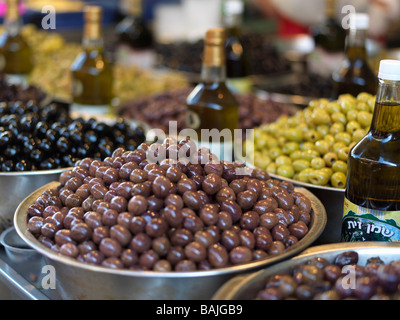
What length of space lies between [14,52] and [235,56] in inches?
39.8

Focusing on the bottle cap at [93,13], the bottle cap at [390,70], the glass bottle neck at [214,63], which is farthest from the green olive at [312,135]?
the bottle cap at [93,13]

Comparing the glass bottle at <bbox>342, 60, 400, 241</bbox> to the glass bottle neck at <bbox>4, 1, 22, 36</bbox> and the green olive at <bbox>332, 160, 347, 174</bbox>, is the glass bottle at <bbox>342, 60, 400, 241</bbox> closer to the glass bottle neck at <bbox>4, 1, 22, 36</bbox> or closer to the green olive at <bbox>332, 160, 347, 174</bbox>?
the green olive at <bbox>332, 160, 347, 174</bbox>

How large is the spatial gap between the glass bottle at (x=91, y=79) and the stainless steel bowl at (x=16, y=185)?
0.78m

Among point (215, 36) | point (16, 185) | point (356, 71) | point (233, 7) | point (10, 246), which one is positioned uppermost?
point (233, 7)

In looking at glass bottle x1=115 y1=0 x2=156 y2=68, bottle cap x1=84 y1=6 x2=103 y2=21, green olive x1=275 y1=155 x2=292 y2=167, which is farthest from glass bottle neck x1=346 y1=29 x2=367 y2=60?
glass bottle x1=115 y1=0 x2=156 y2=68

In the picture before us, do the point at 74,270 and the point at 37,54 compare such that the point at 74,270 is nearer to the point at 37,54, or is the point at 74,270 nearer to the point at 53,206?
the point at 53,206

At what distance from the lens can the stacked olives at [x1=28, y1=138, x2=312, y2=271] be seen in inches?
33.3

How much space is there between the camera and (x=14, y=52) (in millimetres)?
2354

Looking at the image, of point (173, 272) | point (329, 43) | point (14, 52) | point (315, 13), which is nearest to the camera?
point (173, 272)

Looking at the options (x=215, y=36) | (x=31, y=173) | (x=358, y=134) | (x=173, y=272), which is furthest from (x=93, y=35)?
(x=173, y=272)

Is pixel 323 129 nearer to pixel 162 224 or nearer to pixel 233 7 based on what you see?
pixel 162 224

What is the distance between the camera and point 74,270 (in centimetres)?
86

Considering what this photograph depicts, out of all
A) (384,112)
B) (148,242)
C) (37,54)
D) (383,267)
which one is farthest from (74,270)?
(37,54)

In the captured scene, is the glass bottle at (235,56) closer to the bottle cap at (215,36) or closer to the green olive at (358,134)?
the bottle cap at (215,36)
